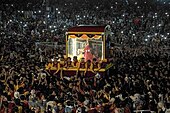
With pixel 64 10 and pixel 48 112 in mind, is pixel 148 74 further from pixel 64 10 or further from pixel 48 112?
pixel 64 10

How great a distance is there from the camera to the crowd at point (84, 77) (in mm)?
12508

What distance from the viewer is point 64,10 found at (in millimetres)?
46875

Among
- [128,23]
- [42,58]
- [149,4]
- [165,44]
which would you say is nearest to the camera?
[42,58]

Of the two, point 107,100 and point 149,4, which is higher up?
point 149,4

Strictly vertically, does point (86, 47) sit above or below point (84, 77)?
above

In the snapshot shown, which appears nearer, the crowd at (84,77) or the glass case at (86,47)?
the crowd at (84,77)

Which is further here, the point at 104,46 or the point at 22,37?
the point at 22,37

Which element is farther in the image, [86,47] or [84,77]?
[86,47]

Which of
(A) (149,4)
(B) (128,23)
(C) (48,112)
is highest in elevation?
(A) (149,4)

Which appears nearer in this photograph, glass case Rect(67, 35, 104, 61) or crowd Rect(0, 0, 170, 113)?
crowd Rect(0, 0, 170, 113)

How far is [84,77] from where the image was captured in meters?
18.4

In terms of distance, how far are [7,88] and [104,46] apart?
24.7 feet

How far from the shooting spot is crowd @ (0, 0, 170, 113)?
41.0ft

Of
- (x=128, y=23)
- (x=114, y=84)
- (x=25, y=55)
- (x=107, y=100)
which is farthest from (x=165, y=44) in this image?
(x=107, y=100)
